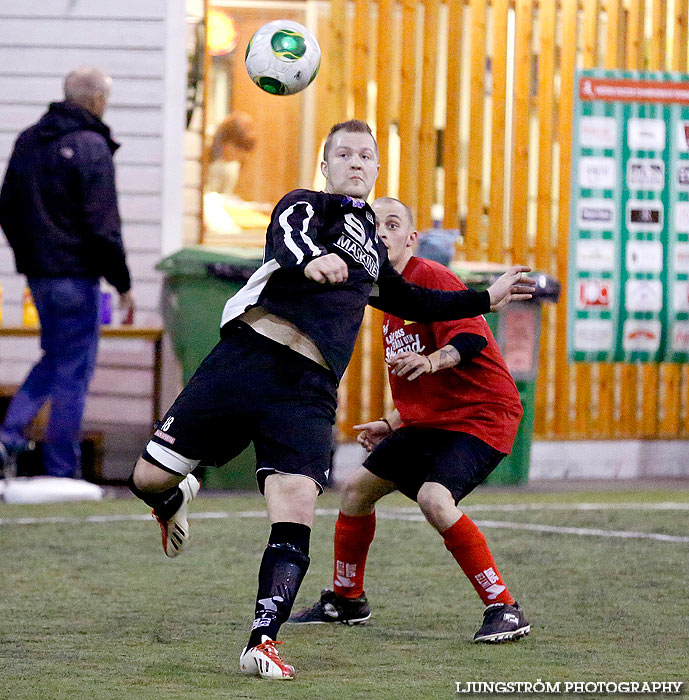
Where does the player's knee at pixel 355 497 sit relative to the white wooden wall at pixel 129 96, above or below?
below

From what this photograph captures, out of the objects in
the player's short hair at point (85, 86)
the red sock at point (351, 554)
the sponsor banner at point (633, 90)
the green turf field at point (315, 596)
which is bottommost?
the green turf field at point (315, 596)

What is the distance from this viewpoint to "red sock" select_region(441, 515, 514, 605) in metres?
5.17

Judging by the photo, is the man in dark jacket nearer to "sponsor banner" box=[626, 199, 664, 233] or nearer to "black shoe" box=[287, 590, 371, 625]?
"black shoe" box=[287, 590, 371, 625]

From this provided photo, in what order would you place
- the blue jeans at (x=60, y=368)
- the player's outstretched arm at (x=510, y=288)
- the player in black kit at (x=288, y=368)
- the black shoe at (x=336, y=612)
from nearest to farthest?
1. the player in black kit at (x=288, y=368)
2. the player's outstretched arm at (x=510, y=288)
3. the black shoe at (x=336, y=612)
4. the blue jeans at (x=60, y=368)

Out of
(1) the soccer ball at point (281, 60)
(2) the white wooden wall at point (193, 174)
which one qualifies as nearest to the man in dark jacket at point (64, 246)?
(2) the white wooden wall at point (193, 174)

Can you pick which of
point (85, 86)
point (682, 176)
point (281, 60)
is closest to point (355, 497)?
point (281, 60)

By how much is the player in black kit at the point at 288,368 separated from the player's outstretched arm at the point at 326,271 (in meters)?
0.04

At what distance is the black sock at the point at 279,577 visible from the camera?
14.5 ft

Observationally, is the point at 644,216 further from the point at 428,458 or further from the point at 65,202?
the point at 428,458

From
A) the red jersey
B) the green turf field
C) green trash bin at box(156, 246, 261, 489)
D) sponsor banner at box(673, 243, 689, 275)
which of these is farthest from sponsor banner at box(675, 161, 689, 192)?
the red jersey

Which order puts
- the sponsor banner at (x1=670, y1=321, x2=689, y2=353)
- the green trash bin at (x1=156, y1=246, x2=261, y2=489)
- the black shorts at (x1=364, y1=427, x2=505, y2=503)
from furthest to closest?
the sponsor banner at (x1=670, y1=321, x2=689, y2=353)
the green trash bin at (x1=156, y1=246, x2=261, y2=489)
the black shorts at (x1=364, y1=427, x2=505, y2=503)

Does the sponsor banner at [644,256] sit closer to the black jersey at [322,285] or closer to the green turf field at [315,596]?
the green turf field at [315,596]

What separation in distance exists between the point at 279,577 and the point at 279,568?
28 millimetres

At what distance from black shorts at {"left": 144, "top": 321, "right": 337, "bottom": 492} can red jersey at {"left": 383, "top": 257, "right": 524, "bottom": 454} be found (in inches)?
29.4
